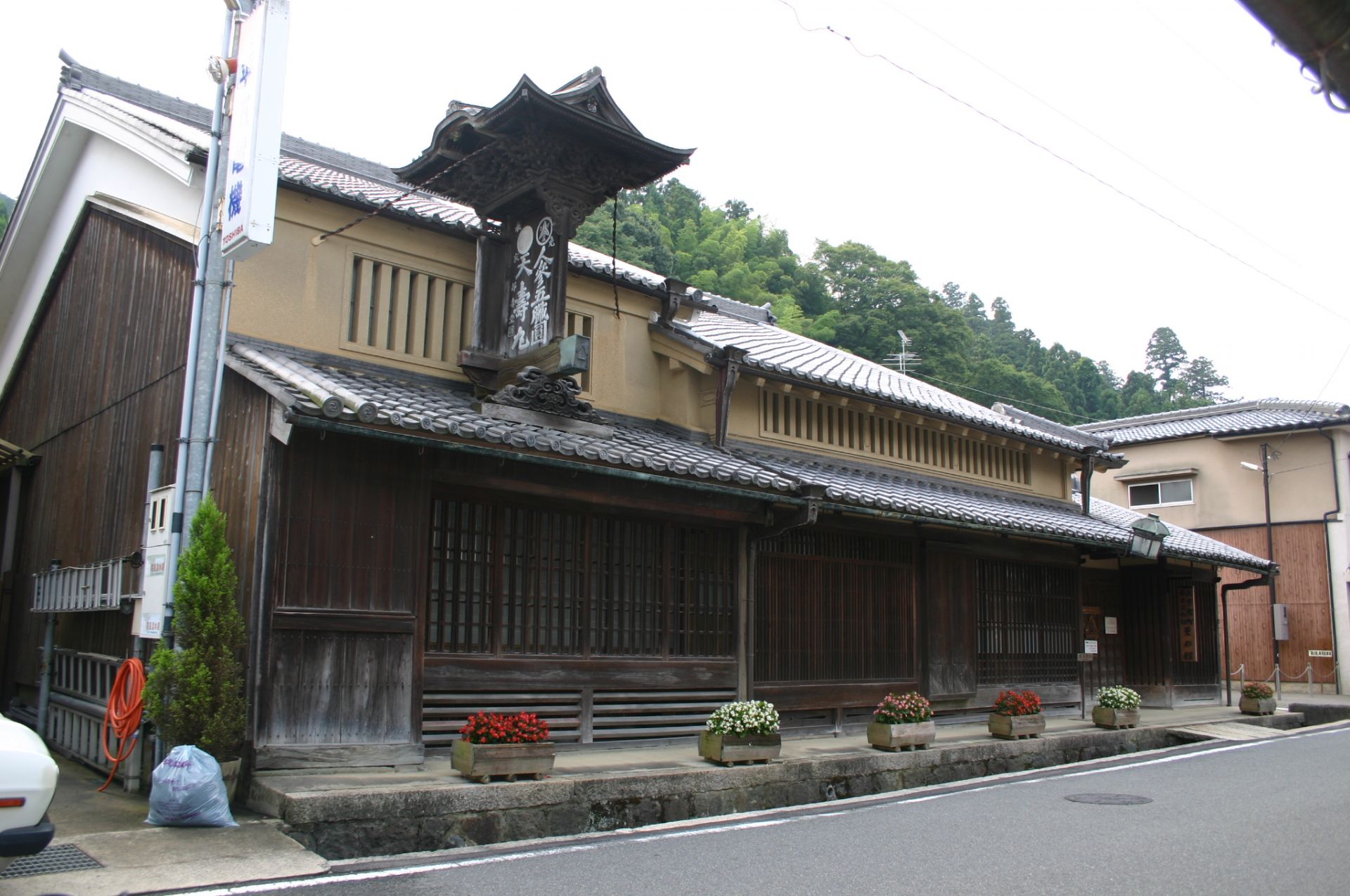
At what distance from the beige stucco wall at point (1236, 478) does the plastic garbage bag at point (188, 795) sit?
103 feet

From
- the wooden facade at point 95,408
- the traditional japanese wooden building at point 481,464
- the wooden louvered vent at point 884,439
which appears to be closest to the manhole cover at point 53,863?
the traditional japanese wooden building at point 481,464

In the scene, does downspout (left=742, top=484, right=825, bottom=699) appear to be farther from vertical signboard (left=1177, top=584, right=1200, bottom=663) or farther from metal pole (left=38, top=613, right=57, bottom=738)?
vertical signboard (left=1177, top=584, right=1200, bottom=663)

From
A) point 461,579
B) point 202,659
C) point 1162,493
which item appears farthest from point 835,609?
point 1162,493

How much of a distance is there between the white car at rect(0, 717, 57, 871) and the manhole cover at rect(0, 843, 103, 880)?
1350mm

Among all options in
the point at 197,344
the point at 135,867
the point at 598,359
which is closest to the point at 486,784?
the point at 135,867

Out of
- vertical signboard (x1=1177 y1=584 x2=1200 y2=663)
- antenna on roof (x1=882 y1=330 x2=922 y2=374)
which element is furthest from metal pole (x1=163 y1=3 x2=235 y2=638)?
antenna on roof (x1=882 y1=330 x2=922 y2=374)

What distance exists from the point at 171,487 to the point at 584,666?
4649 millimetres

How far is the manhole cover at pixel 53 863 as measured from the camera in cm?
624

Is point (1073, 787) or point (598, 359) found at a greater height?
point (598, 359)

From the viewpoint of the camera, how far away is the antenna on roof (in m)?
52.5

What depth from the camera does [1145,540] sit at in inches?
722

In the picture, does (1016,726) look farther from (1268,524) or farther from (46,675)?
(1268,524)

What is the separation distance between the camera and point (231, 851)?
6.83 metres

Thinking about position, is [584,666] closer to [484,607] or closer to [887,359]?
[484,607]
